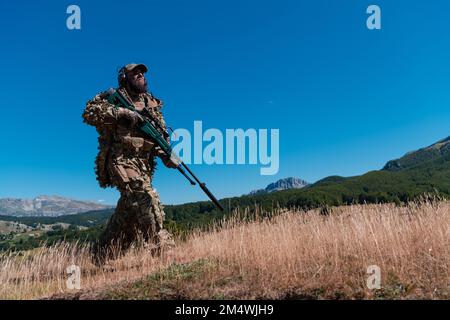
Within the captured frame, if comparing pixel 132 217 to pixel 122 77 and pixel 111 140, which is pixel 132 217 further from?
pixel 122 77

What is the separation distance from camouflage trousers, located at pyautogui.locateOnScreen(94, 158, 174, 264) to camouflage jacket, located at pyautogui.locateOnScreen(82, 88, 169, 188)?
209 millimetres

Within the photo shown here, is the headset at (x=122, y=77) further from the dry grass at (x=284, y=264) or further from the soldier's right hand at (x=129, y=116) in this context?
the dry grass at (x=284, y=264)

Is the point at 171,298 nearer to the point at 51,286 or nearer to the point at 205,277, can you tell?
the point at 205,277

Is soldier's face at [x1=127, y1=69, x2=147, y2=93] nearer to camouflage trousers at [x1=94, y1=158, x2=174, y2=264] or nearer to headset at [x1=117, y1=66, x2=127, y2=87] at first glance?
headset at [x1=117, y1=66, x2=127, y2=87]

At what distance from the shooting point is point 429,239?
641cm

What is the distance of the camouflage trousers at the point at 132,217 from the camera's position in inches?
343

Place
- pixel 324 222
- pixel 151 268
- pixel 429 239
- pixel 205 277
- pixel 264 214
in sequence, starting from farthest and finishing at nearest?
1. pixel 264 214
2. pixel 324 222
3. pixel 151 268
4. pixel 429 239
5. pixel 205 277

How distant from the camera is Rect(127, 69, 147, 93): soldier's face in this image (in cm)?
937

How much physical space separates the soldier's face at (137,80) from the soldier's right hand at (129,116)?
1.04 metres

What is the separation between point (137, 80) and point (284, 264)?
6.12m

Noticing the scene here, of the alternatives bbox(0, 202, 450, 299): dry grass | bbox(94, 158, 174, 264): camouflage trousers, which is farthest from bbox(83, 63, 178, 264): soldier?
bbox(0, 202, 450, 299): dry grass
